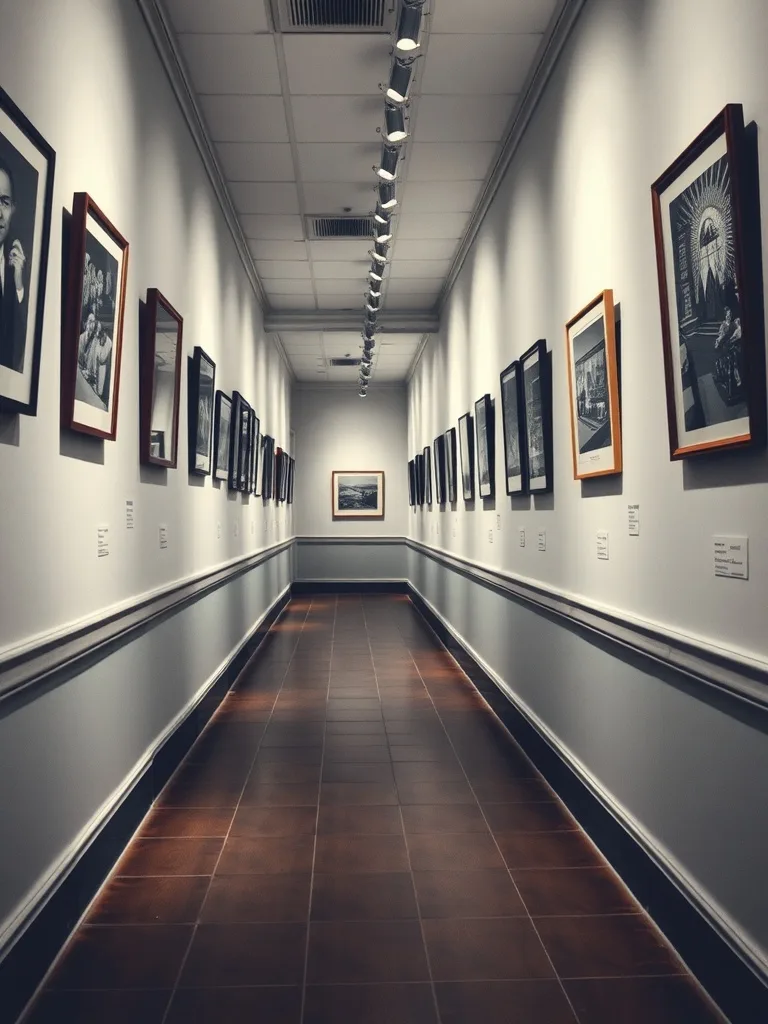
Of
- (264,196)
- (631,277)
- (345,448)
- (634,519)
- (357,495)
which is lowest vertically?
(634,519)

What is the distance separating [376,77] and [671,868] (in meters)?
4.68

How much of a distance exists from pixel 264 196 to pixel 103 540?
4.72 m

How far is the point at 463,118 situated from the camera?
603cm

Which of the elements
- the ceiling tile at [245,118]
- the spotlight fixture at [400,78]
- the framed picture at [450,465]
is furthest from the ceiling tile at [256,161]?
the framed picture at [450,465]

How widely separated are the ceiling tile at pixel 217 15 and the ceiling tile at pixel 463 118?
1329 millimetres

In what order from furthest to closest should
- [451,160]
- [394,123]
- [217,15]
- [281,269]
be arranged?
[281,269]
[451,160]
[394,123]
[217,15]

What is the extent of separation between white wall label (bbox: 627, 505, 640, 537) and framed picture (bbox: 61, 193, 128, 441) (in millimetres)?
2169

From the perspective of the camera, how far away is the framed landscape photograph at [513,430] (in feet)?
18.7

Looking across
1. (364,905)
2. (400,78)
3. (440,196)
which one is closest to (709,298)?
(364,905)

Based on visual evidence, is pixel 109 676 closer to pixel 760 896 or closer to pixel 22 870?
pixel 22 870

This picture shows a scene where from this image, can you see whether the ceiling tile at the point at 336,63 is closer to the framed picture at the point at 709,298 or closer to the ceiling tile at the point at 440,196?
the ceiling tile at the point at 440,196

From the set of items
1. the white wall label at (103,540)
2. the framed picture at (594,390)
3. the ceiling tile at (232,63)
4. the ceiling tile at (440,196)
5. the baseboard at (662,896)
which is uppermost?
the ceiling tile at (440,196)

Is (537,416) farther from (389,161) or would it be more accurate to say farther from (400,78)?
(389,161)

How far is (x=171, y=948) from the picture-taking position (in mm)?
3043
